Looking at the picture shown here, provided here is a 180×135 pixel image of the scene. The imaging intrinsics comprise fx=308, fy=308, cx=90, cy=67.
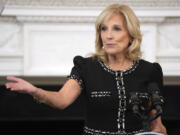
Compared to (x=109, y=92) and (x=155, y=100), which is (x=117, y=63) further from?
(x=155, y=100)

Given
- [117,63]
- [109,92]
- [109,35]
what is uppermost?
[109,35]

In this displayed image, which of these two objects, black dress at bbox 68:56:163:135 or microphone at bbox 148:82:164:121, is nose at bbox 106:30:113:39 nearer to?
black dress at bbox 68:56:163:135

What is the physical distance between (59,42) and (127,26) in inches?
35.2

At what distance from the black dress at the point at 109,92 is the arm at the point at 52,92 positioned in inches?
1.8

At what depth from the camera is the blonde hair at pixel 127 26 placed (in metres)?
1.29

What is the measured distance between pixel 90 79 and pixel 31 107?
2.69ft

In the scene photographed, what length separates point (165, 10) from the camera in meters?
2.10

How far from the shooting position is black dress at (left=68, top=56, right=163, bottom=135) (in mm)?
1242

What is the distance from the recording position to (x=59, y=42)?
82.8 inches

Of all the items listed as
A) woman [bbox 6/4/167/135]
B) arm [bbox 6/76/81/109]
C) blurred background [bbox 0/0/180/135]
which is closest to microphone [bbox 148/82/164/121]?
woman [bbox 6/4/167/135]

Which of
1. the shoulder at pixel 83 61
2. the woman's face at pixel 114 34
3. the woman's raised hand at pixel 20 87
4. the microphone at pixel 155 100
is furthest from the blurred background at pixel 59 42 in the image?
the microphone at pixel 155 100

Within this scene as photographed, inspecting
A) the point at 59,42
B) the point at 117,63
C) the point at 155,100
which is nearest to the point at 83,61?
the point at 117,63

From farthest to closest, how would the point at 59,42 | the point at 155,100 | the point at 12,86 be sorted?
the point at 59,42 → the point at 12,86 → the point at 155,100

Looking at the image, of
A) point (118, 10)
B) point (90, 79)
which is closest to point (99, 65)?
point (90, 79)
